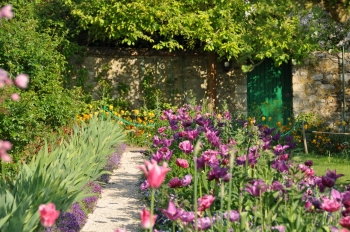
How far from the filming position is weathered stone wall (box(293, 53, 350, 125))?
521 inches

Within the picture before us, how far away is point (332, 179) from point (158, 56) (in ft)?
37.1

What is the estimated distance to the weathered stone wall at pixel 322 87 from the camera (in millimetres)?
13234

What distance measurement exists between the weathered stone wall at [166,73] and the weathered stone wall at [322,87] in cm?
149

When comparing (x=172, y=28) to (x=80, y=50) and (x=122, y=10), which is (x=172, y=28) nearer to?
(x=122, y=10)

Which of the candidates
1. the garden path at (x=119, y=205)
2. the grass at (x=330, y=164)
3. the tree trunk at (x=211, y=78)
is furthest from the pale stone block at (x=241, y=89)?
the garden path at (x=119, y=205)

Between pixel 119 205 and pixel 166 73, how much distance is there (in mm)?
8200

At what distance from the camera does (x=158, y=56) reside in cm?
1435

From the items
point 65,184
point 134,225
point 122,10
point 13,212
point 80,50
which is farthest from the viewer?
point 80,50

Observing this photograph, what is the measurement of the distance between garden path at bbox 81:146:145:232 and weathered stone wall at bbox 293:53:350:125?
18.4 feet

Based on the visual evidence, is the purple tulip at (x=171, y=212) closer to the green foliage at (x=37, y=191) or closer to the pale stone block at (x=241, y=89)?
the green foliage at (x=37, y=191)

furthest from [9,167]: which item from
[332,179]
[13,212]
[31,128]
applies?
[332,179]

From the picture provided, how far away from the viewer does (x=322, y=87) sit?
1335 cm

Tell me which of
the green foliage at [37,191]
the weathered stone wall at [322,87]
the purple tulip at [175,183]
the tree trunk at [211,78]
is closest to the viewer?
the purple tulip at [175,183]

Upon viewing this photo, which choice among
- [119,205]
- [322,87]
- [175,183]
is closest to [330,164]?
[322,87]
